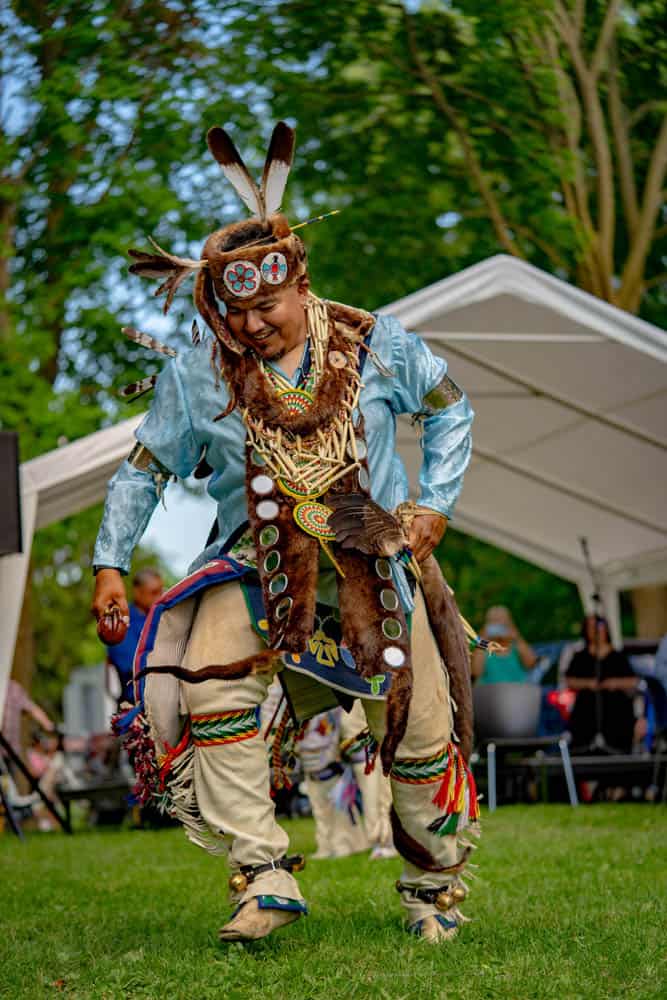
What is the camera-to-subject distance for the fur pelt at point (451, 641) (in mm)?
4234

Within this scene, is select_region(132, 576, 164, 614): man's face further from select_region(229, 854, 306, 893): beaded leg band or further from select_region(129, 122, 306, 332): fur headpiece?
select_region(229, 854, 306, 893): beaded leg band

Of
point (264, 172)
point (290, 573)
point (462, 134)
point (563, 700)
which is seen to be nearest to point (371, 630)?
point (290, 573)

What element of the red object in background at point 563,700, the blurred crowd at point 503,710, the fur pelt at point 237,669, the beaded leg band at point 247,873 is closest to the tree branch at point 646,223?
the blurred crowd at point 503,710

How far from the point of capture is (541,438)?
1158 cm

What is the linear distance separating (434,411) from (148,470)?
836 millimetres

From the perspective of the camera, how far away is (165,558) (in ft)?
134

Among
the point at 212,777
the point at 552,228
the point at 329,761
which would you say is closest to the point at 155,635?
the point at 212,777

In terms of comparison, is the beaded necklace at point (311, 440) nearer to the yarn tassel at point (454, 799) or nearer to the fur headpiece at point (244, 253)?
the fur headpiece at point (244, 253)

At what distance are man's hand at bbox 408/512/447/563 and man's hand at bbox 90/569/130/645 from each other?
2.60 feet

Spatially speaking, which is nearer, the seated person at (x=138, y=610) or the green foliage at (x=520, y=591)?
the seated person at (x=138, y=610)

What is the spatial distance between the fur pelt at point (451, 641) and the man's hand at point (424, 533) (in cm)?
7

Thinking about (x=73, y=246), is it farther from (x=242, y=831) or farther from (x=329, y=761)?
(x=242, y=831)

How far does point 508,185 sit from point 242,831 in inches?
527

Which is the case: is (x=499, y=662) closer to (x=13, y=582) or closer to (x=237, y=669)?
(x=13, y=582)
